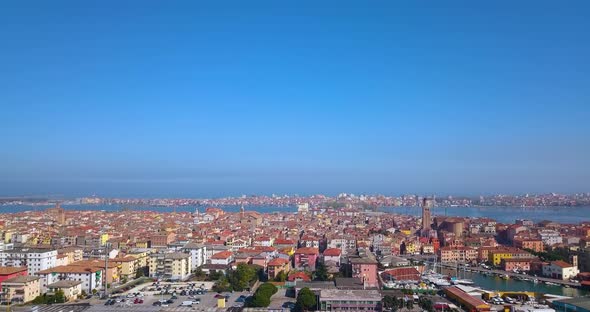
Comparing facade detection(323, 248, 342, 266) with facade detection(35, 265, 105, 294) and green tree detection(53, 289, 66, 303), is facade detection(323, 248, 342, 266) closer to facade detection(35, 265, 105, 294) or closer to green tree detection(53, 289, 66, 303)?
facade detection(35, 265, 105, 294)

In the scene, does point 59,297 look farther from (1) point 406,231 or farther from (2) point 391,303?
Answer: (1) point 406,231

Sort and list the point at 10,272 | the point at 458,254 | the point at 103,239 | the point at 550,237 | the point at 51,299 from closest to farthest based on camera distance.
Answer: the point at 51,299 < the point at 10,272 < the point at 458,254 < the point at 103,239 < the point at 550,237

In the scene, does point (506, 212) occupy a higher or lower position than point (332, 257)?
lower

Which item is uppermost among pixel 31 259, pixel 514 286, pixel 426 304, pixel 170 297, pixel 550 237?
pixel 31 259

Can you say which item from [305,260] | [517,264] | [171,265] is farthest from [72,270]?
→ [517,264]

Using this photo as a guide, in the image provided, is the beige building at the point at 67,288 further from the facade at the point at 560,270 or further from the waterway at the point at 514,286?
the facade at the point at 560,270

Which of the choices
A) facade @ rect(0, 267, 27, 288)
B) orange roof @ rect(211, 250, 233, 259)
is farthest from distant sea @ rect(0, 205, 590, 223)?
facade @ rect(0, 267, 27, 288)

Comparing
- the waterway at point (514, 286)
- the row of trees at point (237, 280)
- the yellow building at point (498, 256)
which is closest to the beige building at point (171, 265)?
the row of trees at point (237, 280)
